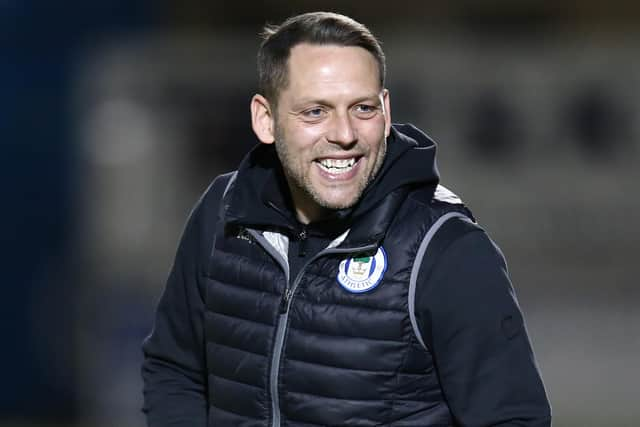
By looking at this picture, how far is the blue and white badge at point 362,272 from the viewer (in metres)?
2.26

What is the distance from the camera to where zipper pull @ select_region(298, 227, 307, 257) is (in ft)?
7.88

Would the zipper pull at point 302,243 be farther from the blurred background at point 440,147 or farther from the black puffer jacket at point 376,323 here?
the blurred background at point 440,147

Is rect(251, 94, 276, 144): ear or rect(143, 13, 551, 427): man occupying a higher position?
rect(251, 94, 276, 144): ear

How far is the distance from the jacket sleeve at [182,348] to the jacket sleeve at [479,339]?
0.58 metres

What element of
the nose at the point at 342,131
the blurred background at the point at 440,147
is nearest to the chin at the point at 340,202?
the nose at the point at 342,131

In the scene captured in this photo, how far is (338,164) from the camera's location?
92.6 inches

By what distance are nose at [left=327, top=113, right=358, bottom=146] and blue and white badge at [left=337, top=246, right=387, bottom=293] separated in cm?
22

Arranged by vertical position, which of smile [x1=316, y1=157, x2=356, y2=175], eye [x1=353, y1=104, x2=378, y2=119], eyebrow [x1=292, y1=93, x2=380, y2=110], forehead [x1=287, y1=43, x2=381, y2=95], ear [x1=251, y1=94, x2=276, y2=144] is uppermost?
forehead [x1=287, y1=43, x2=381, y2=95]

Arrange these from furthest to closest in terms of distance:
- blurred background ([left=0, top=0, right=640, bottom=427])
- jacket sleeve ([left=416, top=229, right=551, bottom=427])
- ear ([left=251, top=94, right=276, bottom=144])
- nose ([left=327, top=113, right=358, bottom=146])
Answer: blurred background ([left=0, top=0, right=640, bottom=427]) < ear ([left=251, top=94, right=276, bottom=144]) < nose ([left=327, top=113, right=358, bottom=146]) < jacket sleeve ([left=416, top=229, right=551, bottom=427])

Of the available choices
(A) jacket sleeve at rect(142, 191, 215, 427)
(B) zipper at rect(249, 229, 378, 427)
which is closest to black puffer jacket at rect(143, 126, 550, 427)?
(B) zipper at rect(249, 229, 378, 427)

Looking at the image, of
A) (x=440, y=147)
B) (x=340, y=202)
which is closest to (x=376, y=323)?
(x=340, y=202)

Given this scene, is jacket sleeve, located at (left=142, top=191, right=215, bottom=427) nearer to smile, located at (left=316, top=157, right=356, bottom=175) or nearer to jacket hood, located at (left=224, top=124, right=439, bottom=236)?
jacket hood, located at (left=224, top=124, right=439, bottom=236)

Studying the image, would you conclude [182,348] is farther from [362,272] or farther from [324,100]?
[324,100]

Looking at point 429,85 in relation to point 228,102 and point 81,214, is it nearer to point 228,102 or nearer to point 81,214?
point 228,102
